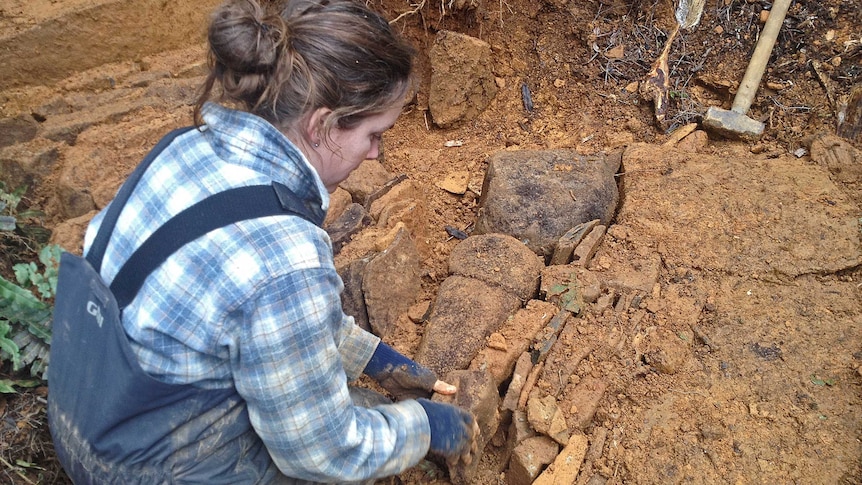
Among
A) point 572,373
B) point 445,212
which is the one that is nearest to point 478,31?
point 445,212

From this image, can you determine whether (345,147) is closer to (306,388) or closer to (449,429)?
(306,388)

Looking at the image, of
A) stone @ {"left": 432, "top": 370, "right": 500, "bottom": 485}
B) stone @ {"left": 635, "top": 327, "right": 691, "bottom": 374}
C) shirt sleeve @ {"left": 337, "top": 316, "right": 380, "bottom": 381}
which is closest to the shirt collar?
shirt sleeve @ {"left": 337, "top": 316, "right": 380, "bottom": 381}

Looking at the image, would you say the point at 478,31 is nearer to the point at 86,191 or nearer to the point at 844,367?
the point at 86,191

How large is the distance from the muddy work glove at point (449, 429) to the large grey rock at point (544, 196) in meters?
1.31

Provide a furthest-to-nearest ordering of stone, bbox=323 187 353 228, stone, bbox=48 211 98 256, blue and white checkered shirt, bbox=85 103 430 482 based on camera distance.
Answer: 1. stone, bbox=323 187 353 228
2. stone, bbox=48 211 98 256
3. blue and white checkered shirt, bbox=85 103 430 482

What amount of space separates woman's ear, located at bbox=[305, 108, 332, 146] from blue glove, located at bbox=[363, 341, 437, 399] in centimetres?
86

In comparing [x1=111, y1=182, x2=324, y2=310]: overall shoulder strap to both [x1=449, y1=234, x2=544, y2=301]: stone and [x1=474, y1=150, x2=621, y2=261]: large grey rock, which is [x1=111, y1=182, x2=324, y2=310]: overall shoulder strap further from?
[x1=474, y1=150, x2=621, y2=261]: large grey rock

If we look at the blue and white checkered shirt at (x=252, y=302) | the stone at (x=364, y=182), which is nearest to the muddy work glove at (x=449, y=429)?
the blue and white checkered shirt at (x=252, y=302)

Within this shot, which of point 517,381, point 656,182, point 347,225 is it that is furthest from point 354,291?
point 656,182

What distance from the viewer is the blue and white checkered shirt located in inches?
52.4

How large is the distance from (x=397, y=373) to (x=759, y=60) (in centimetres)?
300

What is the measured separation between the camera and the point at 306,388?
1414mm

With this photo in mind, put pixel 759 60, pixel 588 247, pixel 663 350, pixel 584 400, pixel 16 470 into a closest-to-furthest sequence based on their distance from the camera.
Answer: pixel 16 470 < pixel 584 400 < pixel 663 350 < pixel 588 247 < pixel 759 60

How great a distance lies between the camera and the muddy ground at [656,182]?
2164 mm
